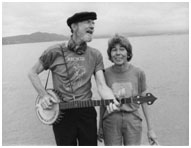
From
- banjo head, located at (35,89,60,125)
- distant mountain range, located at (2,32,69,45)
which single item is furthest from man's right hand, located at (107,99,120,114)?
distant mountain range, located at (2,32,69,45)

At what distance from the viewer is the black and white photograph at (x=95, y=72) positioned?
1.69 metres

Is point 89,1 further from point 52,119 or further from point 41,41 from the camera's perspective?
point 52,119

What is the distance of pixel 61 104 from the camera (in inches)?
67.8

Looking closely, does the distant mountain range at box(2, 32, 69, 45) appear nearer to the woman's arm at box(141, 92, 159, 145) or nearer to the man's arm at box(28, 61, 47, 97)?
the man's arm at box(28, 61, 47, 97)

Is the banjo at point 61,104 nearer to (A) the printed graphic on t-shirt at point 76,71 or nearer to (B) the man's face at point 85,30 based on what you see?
(A) the printed graphic on t-shirt at point 76,71

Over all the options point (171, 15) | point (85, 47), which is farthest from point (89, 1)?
point (171, 15)

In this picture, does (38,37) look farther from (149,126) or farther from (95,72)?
(149,126)

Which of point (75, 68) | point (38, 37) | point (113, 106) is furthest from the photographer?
point (38, 37)

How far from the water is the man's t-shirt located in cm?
41

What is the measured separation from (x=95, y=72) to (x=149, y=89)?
2.18ft

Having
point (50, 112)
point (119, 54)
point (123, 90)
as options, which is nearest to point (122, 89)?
point (123, 90)

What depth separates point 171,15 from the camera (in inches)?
81.0

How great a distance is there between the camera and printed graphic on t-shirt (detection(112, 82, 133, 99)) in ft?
5.47

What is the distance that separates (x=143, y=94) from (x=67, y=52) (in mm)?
612
